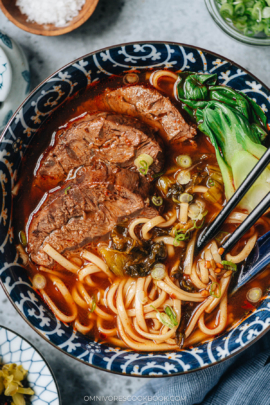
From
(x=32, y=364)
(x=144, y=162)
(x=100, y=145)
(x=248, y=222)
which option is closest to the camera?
(x=248, y=222)

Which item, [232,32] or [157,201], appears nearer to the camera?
[157,201]

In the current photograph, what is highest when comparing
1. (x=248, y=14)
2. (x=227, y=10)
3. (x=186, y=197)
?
(x=227, y=10)

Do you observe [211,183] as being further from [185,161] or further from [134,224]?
[134,224]

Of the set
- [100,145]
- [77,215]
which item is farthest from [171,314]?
[100,145]

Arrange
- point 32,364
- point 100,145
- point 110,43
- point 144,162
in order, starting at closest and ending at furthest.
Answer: point 144,162 → point 100,145 → point 32,364 → point 110,43

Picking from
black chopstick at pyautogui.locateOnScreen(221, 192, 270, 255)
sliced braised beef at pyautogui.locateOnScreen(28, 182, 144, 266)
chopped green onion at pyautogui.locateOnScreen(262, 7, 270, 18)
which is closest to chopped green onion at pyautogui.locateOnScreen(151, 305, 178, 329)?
black chopstick at pyautogui.locateOnScreen(221, 192, 270, 255)

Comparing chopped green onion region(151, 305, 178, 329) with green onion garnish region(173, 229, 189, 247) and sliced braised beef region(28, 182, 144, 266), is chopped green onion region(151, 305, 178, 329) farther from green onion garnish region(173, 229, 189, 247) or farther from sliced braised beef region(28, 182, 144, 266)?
sliced braised beef region(28, 182, 144, 266)

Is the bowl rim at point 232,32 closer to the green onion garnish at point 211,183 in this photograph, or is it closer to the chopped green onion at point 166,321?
the green onion garnish at point 211,183

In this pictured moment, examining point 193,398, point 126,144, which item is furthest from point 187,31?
point 193,398
